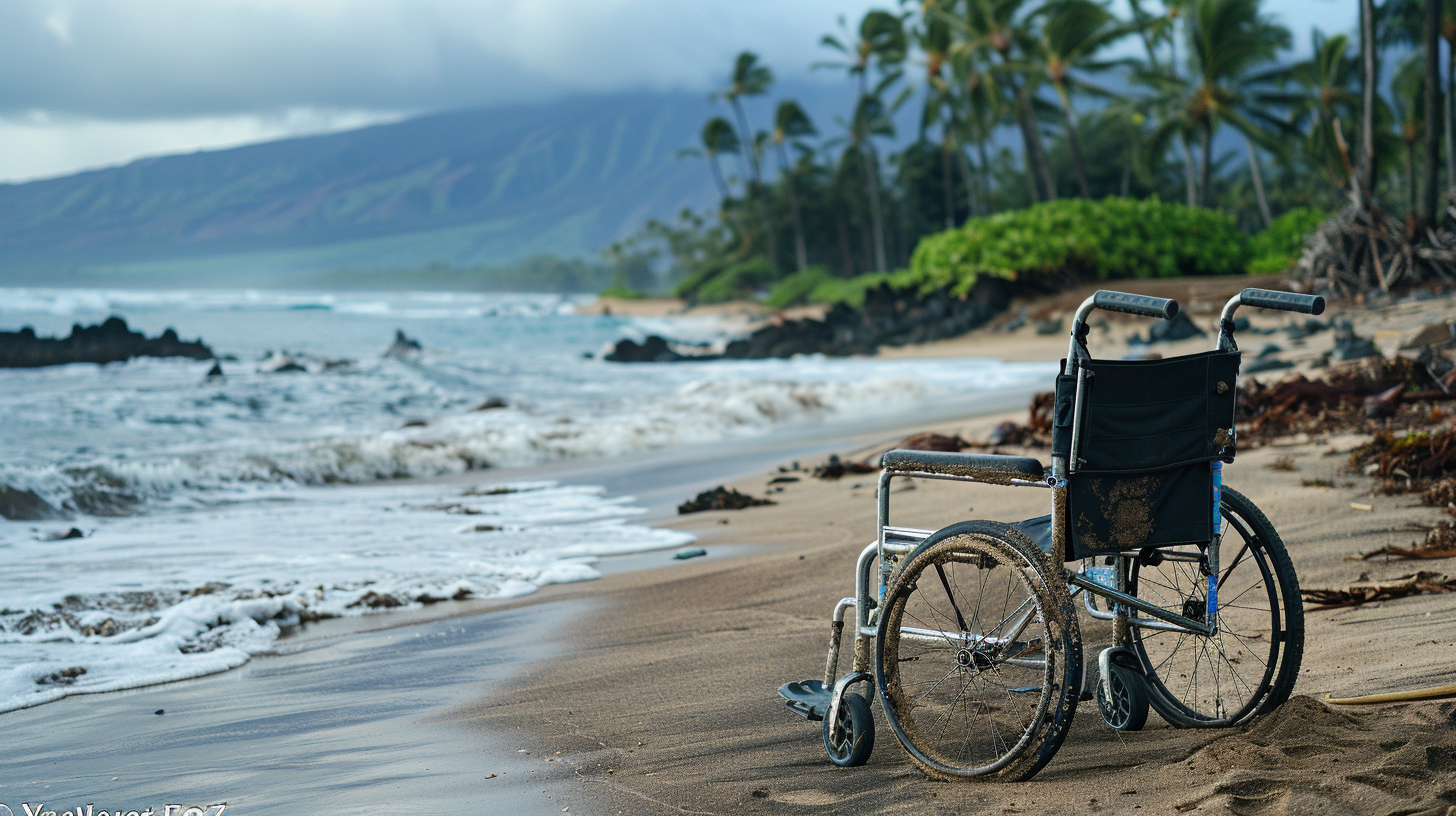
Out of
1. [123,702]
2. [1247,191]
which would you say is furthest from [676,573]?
[1247,191]

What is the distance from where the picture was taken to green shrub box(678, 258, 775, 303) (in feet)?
215

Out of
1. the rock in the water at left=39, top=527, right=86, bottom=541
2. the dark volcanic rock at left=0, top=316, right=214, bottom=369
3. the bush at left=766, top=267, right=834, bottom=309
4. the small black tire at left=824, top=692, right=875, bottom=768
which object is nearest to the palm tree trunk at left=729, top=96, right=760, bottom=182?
the bush at left=766, top=267, right=834, bottom=309

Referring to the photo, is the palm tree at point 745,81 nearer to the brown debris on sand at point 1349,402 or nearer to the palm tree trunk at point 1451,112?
the palm tree trunk at point 1451,112

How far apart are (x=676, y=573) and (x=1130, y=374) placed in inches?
134

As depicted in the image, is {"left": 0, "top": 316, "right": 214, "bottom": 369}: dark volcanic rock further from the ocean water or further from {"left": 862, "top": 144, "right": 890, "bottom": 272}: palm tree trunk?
{"left": 862, "top": 144, "right": 890, "bottom": 272}: palm tree trunk

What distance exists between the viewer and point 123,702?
12.5 ft

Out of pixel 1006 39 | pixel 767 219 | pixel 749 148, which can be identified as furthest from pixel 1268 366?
pixel 749 148

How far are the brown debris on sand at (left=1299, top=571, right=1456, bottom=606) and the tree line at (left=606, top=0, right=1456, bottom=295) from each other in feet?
50.4

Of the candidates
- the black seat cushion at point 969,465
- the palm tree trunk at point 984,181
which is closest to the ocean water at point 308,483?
the black seat cushion at point 969,465

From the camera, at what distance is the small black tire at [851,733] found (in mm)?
2518

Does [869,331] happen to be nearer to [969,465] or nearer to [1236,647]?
[1236,647]

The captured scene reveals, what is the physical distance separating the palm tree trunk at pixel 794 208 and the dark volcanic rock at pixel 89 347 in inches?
1658

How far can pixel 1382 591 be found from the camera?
138 inches

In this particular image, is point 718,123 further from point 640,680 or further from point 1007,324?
point 640,680
